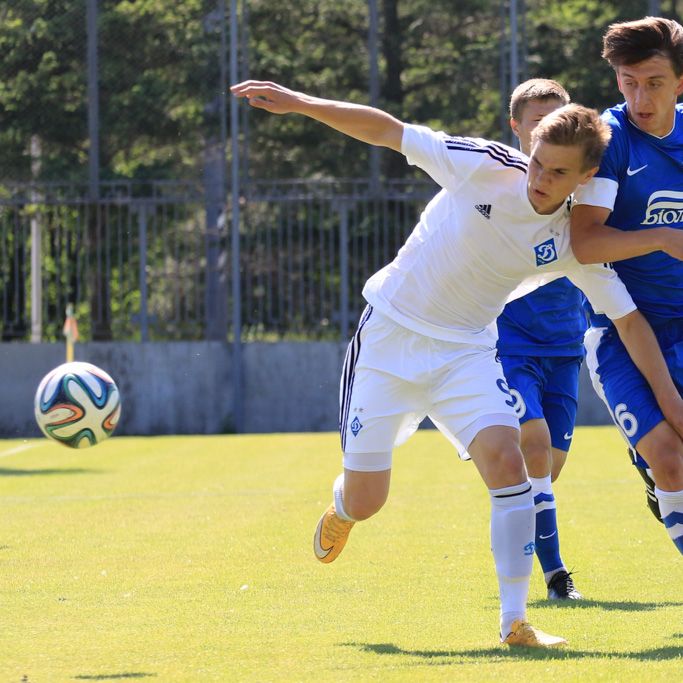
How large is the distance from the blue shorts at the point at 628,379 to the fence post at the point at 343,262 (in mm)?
16903

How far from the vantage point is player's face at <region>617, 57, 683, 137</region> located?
5461 millimetres

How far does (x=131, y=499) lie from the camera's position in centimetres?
1133

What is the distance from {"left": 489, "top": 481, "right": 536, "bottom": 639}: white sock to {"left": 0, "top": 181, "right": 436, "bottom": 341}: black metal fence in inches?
693

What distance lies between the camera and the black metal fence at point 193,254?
23.1m

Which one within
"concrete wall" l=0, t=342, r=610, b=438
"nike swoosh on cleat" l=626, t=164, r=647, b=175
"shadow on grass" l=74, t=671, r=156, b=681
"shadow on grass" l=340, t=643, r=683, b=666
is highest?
"nike swoosh on cleat" l=626, t=164, r=647, b=175

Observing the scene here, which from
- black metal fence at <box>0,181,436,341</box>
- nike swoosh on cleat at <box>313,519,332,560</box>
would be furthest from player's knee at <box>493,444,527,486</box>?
black metal fence at <box>0,181,436,341</box>

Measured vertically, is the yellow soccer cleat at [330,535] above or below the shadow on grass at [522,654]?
above

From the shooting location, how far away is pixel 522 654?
17.0 ft

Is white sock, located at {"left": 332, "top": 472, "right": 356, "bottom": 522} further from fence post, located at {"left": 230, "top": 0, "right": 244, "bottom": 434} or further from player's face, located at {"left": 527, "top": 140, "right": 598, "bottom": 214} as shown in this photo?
fence post, located at {"left": 230, "top": 0, "right": 244, "bottom": 434}

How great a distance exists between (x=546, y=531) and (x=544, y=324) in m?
1.09

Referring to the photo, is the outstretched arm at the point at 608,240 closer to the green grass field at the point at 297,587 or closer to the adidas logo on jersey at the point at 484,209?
the adidas logo on jersey at the point at 484,209

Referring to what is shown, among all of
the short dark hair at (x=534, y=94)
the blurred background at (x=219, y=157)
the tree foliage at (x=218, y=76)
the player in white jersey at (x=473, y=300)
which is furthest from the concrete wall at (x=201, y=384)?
the player in white jersey at (x=473, y=300)

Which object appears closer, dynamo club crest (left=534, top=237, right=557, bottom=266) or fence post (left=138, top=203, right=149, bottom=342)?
dynamo club crest (left=534, top=237, right=557, bottom=266)

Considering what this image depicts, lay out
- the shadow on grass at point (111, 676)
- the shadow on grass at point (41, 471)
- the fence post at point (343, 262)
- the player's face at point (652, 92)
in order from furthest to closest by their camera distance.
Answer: the fence post at point (343, 262), the shadow on grass at point (41, 471), the player's face at point (652, 92), the shadow on grass at point (111, 676)
